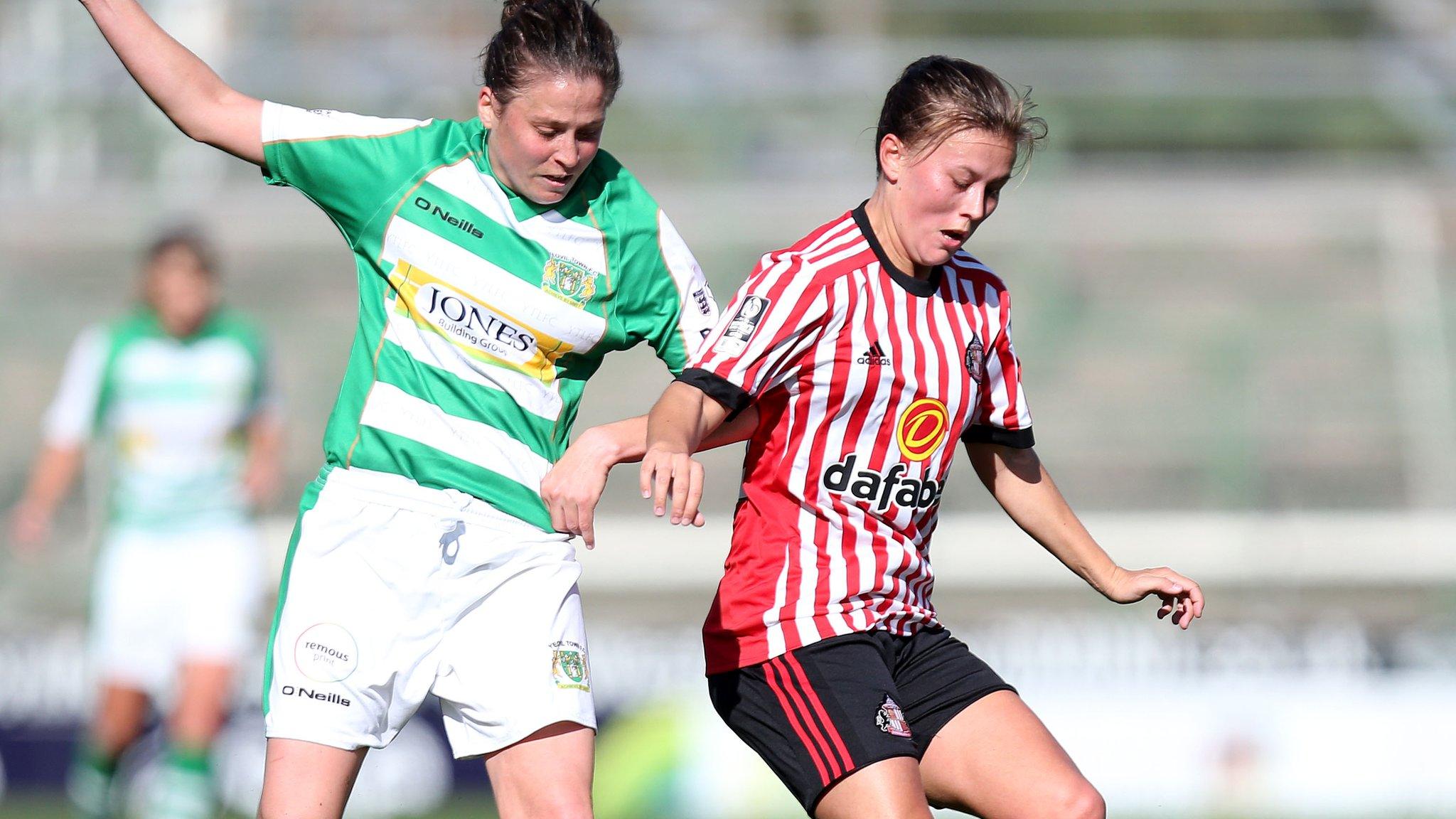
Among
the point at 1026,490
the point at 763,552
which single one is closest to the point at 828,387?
the point at 763,552

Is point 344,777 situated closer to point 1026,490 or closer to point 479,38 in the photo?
point 1026,490

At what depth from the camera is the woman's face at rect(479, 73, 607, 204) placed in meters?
3.05

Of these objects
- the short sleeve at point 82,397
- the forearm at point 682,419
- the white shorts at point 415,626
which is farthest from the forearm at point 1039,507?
the short sleeve at point 82,397

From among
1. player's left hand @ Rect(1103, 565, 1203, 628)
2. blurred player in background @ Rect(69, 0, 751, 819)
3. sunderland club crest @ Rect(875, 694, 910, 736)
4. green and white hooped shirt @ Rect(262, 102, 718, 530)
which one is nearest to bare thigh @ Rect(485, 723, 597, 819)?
blurred player in background @ Rect(69, 0, 751, 819)

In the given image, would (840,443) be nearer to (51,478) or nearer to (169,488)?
(169,488)

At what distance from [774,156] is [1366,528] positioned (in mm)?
5821

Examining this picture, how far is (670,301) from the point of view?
133 inches

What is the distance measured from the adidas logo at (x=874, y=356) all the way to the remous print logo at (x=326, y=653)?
1.17 meters

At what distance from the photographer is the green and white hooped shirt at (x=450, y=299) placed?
3.20m

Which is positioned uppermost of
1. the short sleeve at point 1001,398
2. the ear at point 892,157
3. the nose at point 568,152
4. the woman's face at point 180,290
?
the woman's face at point 180,290

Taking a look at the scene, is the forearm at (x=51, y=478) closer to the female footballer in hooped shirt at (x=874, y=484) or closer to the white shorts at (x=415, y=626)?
the white shorts at (x=415, y=626)

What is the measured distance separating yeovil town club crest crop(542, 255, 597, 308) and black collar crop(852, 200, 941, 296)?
0.58 metres

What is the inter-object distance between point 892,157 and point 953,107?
18 centimetres

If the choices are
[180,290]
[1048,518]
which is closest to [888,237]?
Answer: [1048,518]
